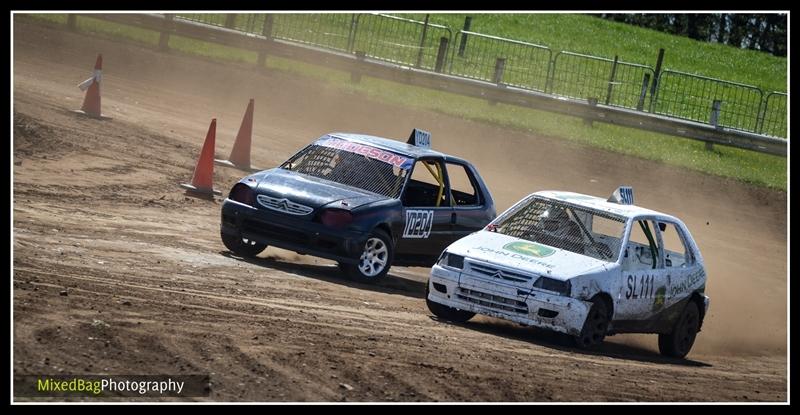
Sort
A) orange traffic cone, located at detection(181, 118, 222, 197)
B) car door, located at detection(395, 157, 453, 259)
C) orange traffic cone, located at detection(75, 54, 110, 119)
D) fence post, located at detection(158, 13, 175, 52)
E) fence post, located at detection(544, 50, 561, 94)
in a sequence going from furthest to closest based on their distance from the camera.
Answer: fence post, located at detection(158, 13, 175, 52)
fence post, located at detection(544, 50, 561, 94)
orange traffic cone, located at detection(75, 54, 110, 119)
orange traffic cone, located at detection(181, 118, 222, 197)
car door, located at detection(395, 157, 453, 259)

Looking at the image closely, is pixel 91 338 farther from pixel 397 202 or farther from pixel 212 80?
pixel 212 80

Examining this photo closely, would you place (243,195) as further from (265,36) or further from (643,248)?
(265,36)

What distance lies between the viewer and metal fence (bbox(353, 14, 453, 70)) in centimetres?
3022

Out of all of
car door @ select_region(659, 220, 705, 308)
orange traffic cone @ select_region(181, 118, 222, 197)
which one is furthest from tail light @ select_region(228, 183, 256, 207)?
car door @ select_region(659, 220, 705, 308)

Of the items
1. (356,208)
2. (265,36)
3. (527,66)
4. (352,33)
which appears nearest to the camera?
(356,208)

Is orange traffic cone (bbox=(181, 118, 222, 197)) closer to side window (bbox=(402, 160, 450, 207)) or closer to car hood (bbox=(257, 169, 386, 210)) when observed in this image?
car hood (bbox=(257, 169, 386, 210))

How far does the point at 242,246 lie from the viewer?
13.7 meters

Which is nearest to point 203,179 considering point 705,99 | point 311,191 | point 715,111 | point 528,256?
point 311,191

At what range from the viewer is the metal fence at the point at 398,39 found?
30.2 meters

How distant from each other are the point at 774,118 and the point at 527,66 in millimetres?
5617

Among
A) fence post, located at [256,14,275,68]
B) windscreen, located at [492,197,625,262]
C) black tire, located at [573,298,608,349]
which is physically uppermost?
fence post, located at [256,14,275,68]

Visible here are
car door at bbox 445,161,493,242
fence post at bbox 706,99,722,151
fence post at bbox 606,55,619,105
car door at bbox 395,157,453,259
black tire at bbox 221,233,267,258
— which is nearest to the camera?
black tire at bbox 221,233,267,258

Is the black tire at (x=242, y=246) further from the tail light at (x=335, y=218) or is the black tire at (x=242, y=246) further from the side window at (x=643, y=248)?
the side window at (x=643, y=248)

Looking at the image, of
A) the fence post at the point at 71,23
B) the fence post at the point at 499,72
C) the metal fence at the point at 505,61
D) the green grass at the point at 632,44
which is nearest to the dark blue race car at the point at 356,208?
the fence post at the point at 499,72
